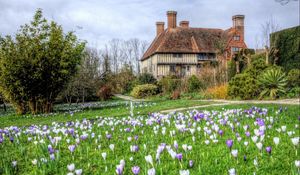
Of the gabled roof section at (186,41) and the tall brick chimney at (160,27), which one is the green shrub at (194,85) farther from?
the tall brick chimney at (160,27)

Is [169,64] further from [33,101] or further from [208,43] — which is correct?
[33,101]

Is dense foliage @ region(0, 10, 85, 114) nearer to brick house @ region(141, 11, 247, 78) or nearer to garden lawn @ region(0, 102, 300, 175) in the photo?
garden lawn @ region(0, 102, 300, 175)

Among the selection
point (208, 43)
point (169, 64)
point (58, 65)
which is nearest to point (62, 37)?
point (58, 65)

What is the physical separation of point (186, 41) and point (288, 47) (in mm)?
22441

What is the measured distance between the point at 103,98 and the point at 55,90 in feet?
49.0

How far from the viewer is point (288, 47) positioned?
22.5m

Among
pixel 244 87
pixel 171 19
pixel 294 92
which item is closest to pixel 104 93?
pixel 244 87

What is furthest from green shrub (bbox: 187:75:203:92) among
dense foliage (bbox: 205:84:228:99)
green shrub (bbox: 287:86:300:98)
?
green shrub (bbox: 287:86:300:98)

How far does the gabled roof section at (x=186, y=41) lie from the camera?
140ft

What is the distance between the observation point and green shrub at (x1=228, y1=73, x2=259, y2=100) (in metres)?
16.9

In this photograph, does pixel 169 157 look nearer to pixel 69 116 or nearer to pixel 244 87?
pixel 69 116

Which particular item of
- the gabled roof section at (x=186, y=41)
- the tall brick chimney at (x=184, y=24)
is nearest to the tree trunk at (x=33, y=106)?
the gabled roof section at (x=186, y=41)

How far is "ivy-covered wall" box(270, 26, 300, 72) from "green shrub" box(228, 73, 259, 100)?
594 cm

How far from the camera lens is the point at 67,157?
4.05 meters
